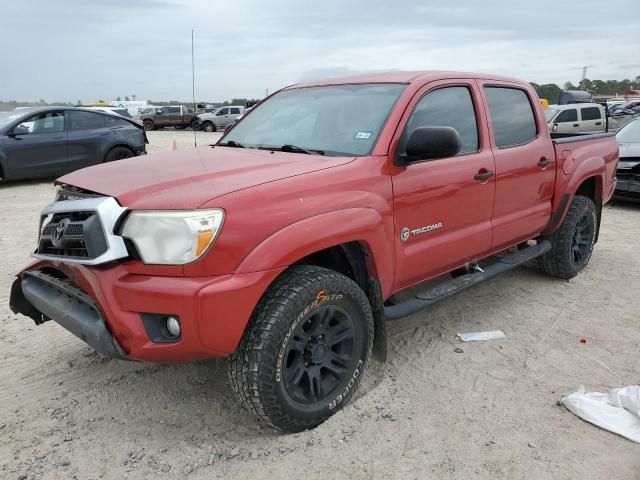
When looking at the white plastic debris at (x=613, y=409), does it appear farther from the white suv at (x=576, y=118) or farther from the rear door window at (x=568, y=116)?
the rear door window at (x=568, y=116)

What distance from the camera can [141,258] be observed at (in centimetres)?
234

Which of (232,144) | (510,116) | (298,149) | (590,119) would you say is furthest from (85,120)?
(590,119)

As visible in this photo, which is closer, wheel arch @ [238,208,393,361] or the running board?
wheel arch @ [238,208,393,361]

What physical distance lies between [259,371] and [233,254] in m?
0.56

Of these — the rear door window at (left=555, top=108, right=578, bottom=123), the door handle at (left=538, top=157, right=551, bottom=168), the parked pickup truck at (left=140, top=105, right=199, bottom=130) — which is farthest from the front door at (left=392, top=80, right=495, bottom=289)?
the parked pickup truck at (left=140, top=105, right=199, bottom=130)

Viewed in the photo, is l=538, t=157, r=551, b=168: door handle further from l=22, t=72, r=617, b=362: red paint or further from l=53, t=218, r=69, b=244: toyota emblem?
l=53, t=218, r=69, b=244: toyota emblem

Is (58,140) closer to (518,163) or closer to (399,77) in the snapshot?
(399,77)

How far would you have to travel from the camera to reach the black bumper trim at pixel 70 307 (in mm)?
2385

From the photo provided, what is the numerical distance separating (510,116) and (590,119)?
15180 mm

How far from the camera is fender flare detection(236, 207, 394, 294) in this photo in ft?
7.93

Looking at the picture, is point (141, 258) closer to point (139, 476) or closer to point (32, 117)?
point (139, 476)

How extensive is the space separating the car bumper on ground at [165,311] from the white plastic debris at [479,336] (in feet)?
6.44

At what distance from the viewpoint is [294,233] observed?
2514 mm

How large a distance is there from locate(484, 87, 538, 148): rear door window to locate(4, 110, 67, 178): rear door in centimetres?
892
